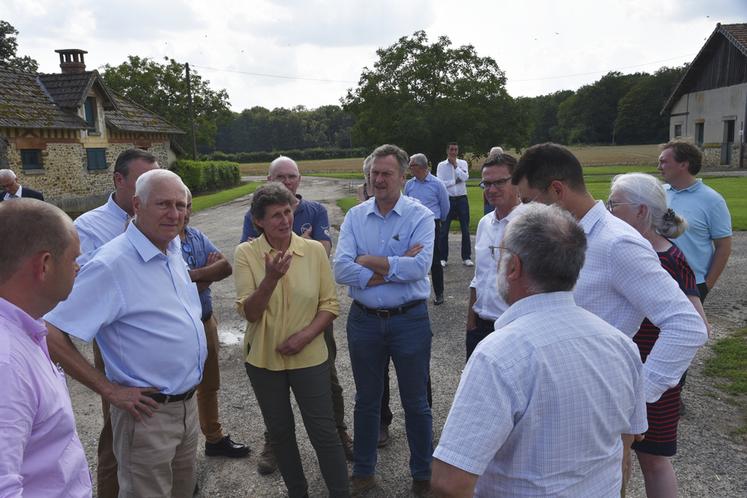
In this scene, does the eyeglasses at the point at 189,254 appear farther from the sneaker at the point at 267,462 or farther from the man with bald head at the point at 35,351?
the man with bald head at the point at 35,351

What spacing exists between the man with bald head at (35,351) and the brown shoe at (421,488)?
241cm

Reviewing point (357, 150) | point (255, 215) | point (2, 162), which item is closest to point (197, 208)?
point (2, 162)

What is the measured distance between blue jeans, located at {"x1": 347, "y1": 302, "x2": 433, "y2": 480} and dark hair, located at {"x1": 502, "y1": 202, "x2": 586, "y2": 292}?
1.95 metres

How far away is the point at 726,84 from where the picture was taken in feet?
116

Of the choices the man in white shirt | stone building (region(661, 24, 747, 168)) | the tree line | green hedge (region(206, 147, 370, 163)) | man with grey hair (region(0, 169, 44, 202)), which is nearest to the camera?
man with grey hair (region(0, 169, 44, 202))

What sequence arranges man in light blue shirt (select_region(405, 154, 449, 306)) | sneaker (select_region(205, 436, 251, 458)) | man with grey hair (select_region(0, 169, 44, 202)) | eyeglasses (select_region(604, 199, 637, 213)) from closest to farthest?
eyeglasses (select_region(604, 199, 637, 213)) → sneaker (select_region(205, 436, 251, 458)) → man in light blue shirt (select_region(405, 154, 449, 306)) → man with grey hair (select_region(0, 169, 44, 202))

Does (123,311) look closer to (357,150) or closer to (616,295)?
(616,295)

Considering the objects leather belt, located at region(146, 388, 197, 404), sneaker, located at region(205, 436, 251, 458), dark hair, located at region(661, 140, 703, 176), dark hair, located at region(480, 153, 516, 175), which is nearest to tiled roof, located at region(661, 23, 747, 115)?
dark hair, located at region(661, 140, 703, 176)

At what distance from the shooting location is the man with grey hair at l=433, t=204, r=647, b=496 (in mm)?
1635

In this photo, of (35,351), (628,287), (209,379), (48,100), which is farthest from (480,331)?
(48,100)

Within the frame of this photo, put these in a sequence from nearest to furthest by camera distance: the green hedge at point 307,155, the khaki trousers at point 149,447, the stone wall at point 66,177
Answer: the khaki trousers at point 149,447 < the stone wall at point 66,177 < the green hedge at point 307,155

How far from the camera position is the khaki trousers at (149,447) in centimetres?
272

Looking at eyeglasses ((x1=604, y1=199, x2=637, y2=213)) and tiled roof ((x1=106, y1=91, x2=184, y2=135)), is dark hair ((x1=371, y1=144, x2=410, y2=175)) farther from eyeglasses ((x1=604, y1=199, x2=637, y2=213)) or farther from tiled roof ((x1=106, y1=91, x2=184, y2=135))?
tiled roof ((x1=106, y1=91, x2=184, y2=135))

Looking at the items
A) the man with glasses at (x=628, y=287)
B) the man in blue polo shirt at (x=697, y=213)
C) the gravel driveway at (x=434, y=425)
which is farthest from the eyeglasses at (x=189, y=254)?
the man in blue polo shirt at (x=697, y=213)
